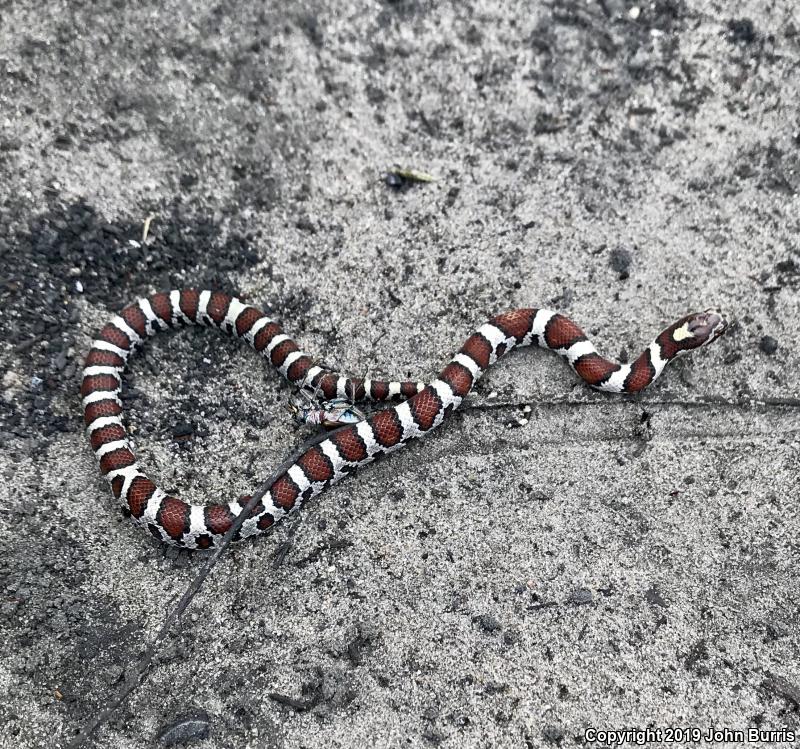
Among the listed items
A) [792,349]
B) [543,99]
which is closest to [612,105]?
[543,99]

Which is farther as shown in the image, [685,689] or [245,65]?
[245,65]

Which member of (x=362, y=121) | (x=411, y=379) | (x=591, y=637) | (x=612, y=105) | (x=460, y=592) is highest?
(x=362, y=121)

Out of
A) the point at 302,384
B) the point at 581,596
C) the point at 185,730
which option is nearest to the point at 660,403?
the point at 581,596

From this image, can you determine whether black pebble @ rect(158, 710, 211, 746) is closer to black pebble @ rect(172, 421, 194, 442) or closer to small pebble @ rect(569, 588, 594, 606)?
black pebble @ rect(172, 421, 194, 442)

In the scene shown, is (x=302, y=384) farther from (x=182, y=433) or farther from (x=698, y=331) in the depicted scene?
(x=698, y=331)

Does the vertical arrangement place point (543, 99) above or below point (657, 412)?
above

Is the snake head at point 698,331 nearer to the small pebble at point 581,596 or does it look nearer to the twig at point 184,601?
the small pebble at point 581,596

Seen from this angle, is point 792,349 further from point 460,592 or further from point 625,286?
point 460,592
